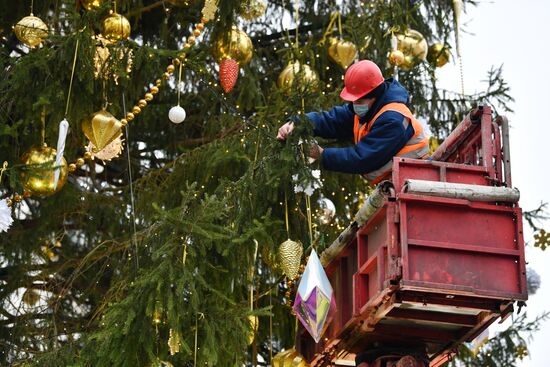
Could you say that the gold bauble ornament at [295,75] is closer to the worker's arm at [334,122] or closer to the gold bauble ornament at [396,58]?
the gold bauble ornament at [396,58]

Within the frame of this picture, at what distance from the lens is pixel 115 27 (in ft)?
35.1

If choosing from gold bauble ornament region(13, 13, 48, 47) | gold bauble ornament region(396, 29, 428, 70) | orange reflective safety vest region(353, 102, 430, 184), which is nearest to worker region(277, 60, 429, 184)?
orange reflective safety vest region(353, 102, 430, 184)

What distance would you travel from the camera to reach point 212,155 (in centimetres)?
1216

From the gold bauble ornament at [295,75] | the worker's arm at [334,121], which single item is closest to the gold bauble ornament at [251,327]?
the worker's arm at [334,121]

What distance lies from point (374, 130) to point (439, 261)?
1285mm

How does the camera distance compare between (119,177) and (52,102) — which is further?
(119,177)

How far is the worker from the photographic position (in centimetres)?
954

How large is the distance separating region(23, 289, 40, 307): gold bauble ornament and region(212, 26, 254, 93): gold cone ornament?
2980 millimetres

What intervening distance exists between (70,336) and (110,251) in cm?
99

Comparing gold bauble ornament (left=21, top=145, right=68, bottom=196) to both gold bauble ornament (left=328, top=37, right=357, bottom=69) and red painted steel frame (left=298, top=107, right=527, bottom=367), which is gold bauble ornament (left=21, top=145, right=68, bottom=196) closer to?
red painted steel frame (left=298, top=107, right=527, bottom=367)

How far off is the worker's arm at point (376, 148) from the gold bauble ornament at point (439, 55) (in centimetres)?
376

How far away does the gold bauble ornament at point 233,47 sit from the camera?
435 inches

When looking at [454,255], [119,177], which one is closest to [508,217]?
[454,255]

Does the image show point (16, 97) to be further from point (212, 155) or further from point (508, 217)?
point (508, 217)
